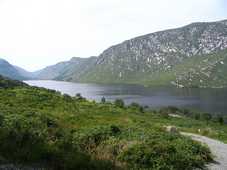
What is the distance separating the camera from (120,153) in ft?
61.6

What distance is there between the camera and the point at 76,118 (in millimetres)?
38656

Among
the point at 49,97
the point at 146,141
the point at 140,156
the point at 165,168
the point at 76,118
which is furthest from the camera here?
the point at 49,97

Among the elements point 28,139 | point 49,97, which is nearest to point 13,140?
point 28,139

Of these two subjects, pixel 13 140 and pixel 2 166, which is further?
pixel 13 140

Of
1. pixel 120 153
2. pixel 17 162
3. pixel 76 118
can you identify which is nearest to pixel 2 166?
pixel 17 162

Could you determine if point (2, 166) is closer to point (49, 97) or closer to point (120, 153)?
point (120, 153)

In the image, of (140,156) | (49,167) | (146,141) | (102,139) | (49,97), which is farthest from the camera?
(49,97)

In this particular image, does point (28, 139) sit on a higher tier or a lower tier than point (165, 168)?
higher

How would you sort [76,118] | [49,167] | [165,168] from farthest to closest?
[76,118], [165,168], [49,167]

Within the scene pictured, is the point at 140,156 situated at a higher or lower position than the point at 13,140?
lower

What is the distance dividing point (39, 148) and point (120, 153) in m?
5.93

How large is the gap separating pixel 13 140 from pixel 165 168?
7.71 meters

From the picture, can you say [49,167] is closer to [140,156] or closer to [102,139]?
[140,156]

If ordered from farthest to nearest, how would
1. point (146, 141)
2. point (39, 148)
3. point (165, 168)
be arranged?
point (146, 141) → point (165, 168) → point (39, 148)
